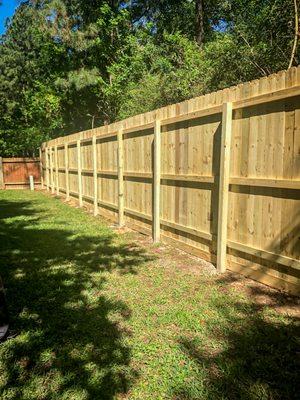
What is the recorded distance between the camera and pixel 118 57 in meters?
21.6

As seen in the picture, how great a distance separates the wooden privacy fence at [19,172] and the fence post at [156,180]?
1505 centimetres

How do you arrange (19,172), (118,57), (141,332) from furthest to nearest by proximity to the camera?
(118,57) → (19,172) → (141,332)

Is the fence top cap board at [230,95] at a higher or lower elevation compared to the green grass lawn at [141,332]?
higher

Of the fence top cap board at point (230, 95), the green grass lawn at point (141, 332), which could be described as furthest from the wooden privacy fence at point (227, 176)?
the green grass lawn at point (141, 332)

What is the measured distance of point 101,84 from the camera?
2133 cm

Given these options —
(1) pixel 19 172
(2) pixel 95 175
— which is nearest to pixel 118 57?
(1) pixel 19 172

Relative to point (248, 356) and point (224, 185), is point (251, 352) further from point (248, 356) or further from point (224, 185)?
point (224, 185)

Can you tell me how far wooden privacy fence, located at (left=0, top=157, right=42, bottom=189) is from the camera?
19031 millimetres

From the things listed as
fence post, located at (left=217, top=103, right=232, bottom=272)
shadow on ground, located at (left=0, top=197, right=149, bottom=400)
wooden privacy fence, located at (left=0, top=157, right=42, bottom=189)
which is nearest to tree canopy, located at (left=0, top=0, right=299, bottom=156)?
wooden privacy fence, located at (left=0, top=157, right=42, bottom=189)

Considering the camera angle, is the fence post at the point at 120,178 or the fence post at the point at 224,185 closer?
the fence post at the point at 224,185

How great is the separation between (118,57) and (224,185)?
20.0 meters

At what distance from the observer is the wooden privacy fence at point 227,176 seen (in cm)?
362

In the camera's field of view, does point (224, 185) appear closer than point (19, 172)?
Yes

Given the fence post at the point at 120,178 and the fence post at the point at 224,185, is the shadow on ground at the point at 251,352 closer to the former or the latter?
the fence post at the point at 224,185
